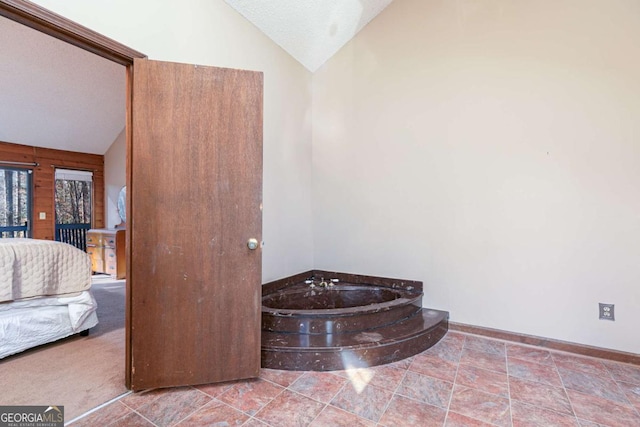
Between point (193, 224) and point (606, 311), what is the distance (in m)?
3.00

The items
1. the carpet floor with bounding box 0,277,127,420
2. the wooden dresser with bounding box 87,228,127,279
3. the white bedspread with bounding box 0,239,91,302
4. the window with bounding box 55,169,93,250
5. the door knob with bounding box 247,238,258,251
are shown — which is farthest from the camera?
the window with bounding box 55,169,93,250

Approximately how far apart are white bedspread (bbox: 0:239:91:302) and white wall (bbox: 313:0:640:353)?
2413 mm

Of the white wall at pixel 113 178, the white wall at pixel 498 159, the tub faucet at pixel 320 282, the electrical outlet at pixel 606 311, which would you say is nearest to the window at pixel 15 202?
the white wall at pixel 113 178

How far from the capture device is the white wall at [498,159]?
7.55ft

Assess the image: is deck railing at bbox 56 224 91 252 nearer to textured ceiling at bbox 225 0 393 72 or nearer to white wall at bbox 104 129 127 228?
white wall at bbox 104 129 127 228

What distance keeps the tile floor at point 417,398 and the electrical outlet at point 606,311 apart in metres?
0.31

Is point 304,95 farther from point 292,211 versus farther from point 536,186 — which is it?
point 536,186

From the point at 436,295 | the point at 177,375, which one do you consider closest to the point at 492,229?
the point at 436,295

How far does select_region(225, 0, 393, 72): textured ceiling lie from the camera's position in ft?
8.97

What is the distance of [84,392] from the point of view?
6.12 ft

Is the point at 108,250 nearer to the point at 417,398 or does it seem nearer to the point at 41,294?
the point at 41,294

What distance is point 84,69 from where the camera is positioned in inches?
152

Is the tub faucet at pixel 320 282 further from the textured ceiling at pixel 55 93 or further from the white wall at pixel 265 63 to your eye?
the textured ceiling at pixel 55 93

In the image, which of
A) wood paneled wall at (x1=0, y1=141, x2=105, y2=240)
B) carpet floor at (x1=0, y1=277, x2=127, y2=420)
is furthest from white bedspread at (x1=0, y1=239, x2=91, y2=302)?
wood paneled wall at (x1=0, y1=141, x2=105, y2=240)
